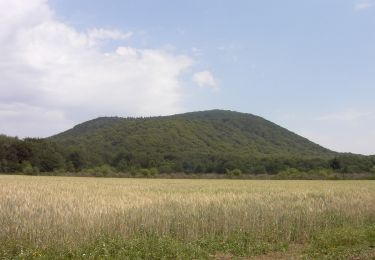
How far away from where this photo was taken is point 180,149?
112500 mm

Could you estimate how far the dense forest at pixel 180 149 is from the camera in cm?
9106

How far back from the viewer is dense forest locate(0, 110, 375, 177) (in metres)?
91.1

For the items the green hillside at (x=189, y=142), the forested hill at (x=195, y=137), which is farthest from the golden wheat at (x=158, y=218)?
the forested hill at (x=195, y=137)

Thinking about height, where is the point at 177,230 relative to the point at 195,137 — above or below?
below

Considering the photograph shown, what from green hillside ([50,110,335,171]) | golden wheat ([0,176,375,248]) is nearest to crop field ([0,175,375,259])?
golden wheat ([0,176,375,248])

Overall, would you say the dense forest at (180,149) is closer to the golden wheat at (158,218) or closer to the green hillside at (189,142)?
the green hillside at (189,142)

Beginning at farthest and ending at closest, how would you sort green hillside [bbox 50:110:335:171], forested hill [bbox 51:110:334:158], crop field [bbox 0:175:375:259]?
forested hill [bbox 51:110:334:158] → green hillside [bbox 50:110:335:171] → crop field [bbox 0:175:375:259]

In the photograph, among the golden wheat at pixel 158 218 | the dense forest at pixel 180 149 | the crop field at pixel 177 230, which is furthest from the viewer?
the dense forest at pixel 180 149

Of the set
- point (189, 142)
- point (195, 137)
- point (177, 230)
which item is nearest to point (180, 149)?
point (189, 142)

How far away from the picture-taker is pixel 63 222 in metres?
14.1

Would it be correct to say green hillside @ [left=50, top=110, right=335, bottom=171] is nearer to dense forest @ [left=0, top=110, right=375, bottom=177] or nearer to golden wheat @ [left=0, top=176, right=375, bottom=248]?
dense forest @ [left=0, top=110, right=375, bottom=177]

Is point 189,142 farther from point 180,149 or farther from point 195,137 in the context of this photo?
point 180,149

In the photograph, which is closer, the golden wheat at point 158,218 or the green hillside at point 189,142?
the golden wheat at point 158,218

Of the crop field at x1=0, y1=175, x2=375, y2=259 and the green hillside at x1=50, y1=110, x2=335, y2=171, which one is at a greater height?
the green hillside at x1=50, y1=110, x2=335, y2=171
